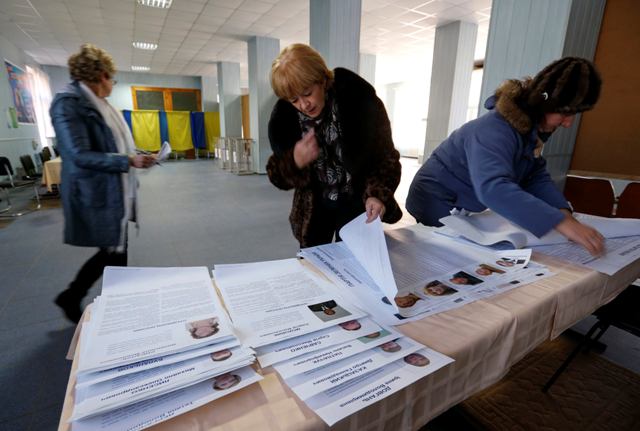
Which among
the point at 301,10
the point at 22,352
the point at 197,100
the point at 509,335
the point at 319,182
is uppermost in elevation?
the point at 301,10

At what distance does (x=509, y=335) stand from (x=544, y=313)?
128 mm

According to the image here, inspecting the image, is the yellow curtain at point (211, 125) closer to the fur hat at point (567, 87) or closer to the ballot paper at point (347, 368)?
the fur hat at point (567, 87)

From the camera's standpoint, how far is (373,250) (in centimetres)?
67

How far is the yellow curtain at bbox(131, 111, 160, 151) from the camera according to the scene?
11.2m

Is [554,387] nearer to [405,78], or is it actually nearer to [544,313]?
[544,313]

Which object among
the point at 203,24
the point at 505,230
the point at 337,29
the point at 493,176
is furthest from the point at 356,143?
the point at 203,24

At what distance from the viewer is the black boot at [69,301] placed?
1572 mm

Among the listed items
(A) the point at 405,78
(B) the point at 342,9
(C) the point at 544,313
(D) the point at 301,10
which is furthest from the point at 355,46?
(A) the point at 405,78

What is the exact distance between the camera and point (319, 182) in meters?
1.18

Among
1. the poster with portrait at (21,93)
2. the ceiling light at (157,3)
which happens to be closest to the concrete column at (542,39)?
the ceiling light at (157,3)

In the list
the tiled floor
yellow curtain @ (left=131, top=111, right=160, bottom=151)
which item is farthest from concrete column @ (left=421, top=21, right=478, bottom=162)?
yellow curtain @ (left=131, top=111, right=160, bottom=151)

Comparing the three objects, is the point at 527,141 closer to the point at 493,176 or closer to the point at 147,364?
the point at 493,176

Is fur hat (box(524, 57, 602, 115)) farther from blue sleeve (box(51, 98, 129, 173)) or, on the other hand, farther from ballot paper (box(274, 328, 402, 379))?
blue sleeve (box(51, 98, 129, 173))

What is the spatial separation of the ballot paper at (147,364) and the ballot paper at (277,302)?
0.12ft
